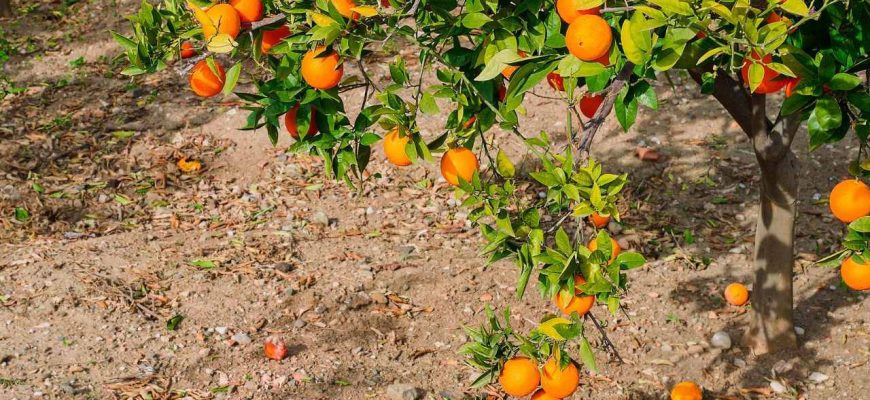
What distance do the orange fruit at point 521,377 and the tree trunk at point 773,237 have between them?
66.6 inches

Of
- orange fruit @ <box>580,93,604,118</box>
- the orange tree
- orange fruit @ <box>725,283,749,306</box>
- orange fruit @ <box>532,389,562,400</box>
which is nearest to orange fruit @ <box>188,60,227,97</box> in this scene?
the orange tree

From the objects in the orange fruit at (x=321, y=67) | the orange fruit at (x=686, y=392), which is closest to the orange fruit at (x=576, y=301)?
the orange fruit at (x=321, y=67)

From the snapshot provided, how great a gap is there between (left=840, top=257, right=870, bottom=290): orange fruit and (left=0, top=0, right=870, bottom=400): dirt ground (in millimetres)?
1770

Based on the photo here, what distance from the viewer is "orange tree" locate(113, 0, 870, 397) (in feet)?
7.06

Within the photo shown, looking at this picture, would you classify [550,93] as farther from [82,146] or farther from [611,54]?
[611,54]

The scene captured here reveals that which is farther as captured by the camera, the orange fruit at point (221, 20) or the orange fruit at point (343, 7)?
the orange fruit at point (343, 7)

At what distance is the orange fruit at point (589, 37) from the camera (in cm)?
210

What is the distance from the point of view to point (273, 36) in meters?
2.59

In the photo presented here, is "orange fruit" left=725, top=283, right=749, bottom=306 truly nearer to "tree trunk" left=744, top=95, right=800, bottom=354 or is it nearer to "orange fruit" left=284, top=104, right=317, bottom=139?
"tree trunk" left=744, top=95, right=800, bottom=354

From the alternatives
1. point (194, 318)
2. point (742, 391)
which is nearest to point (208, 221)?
point (194, 318)

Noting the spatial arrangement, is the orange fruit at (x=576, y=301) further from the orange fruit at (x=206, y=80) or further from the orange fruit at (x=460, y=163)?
the orange fruit at (x=206, y=80)

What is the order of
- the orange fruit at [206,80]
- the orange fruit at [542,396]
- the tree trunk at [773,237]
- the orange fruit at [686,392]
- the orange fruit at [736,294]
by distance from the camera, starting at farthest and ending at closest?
the orange fruit at [736,294], the orange fruit at [686,392], the tree trunk at [773,237], the orange fruit at [542,396], the orange fruit at [206,80]

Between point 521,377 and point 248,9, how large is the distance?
1.24 meters

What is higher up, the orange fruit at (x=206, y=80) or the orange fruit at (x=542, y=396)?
the orange fruit at (x=206, y=80)
